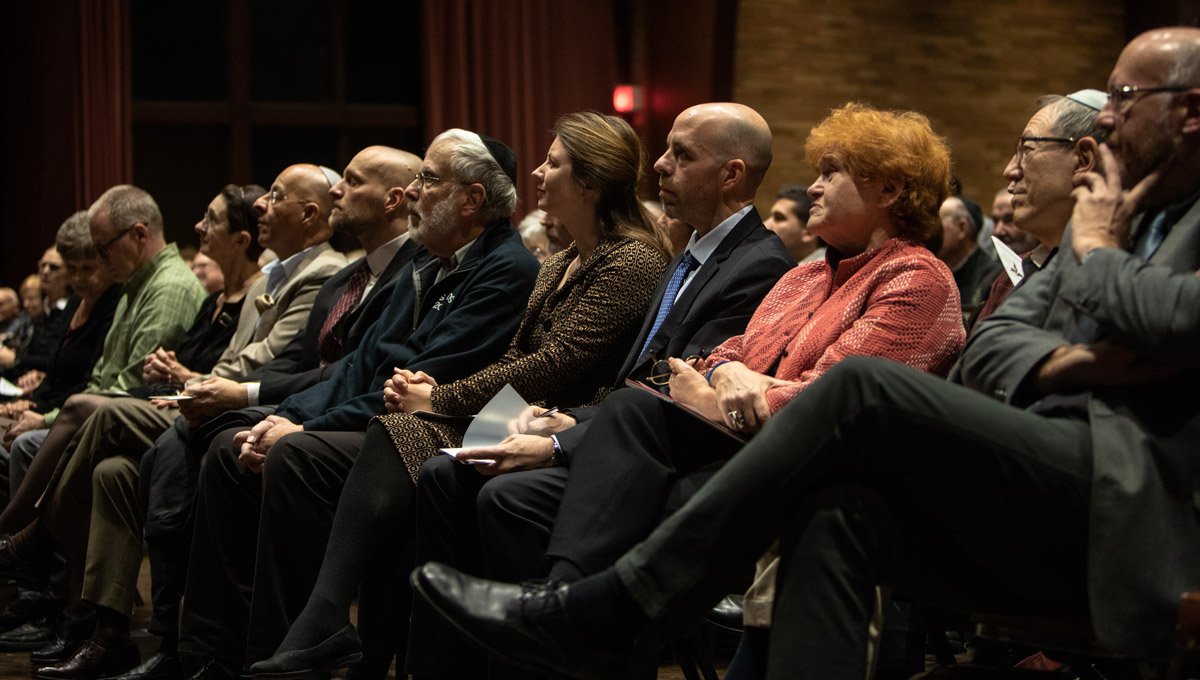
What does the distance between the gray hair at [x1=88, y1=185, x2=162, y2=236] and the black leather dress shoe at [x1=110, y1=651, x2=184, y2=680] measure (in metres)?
1.84

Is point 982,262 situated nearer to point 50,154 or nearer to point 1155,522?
point 1155,522

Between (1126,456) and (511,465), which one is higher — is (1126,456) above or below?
above

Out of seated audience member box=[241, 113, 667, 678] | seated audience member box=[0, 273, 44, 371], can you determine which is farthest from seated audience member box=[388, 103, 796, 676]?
seated audience member box=[0, 273, 44, 371]

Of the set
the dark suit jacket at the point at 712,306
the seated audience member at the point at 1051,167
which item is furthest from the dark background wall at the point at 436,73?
the seated audience member at the point at 1051,167

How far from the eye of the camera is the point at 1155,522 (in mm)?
1569

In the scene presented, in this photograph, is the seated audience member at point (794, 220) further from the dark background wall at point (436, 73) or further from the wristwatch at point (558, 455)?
the wristwatch at point (558, 455)

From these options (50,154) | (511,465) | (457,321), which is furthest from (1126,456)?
(50,154)

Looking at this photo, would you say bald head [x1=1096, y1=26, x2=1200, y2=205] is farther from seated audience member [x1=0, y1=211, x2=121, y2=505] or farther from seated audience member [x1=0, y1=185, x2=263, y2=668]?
seated audience member [x1=0, y1=211, x2=121, y2=505]

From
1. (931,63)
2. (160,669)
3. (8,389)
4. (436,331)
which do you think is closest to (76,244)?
A: (8,389)

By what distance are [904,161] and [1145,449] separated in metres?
0.89

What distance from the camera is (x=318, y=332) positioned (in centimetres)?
368

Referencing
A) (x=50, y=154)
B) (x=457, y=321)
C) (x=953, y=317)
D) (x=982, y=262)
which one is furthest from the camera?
(x=50, y=154)

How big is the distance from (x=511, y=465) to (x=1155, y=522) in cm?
124

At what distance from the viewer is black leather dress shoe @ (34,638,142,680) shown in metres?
3.30
